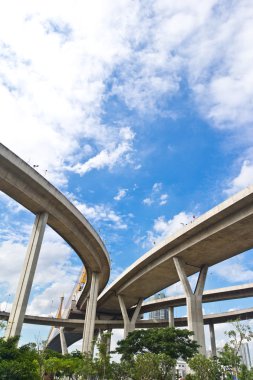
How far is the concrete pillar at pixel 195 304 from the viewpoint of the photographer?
34.6 meters

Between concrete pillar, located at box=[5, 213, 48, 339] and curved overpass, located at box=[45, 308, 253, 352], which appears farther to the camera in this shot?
curved overpass, located at box=[45, 308, 253, 352]

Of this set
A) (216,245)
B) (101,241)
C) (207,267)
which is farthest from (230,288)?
(101,241)

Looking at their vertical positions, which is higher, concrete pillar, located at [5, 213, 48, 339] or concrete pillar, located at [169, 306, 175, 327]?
concrete pillar, located at [169, 306, 175, 327]

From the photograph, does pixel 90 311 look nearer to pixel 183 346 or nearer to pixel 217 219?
pixel 183 346

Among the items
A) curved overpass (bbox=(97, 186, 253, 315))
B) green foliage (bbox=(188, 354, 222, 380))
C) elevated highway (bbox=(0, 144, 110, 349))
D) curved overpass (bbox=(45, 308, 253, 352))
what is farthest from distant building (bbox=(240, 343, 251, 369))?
elevated highway (bbox=(0, 144, 110, 349))

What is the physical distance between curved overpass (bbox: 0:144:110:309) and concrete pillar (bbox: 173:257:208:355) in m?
9.38

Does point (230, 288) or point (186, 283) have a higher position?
point (230, 288)

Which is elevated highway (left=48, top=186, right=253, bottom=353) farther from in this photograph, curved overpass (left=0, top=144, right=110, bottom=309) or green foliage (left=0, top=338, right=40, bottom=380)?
green foliage (left=0, top=338, right=40, bottom=380)

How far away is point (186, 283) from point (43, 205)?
18.2m

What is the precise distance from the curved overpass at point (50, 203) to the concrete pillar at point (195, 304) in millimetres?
9379

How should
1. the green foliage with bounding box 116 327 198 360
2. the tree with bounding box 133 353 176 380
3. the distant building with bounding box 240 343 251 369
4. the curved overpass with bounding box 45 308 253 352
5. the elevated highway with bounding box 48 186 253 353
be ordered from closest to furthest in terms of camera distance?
1. the tree with bounding box 133 353 176 380
2. the elevated highway with bounding box 48 186 253 353
3. the green foliage with bounding box 116 327 198 360
4. the distant building with bounding box 240 343 251 369
5. the curved overpass with bounding box 45 308 253 352

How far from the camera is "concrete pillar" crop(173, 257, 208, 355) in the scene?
34594 mm

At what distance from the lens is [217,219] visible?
97.9ft

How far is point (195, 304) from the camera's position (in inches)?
1417
